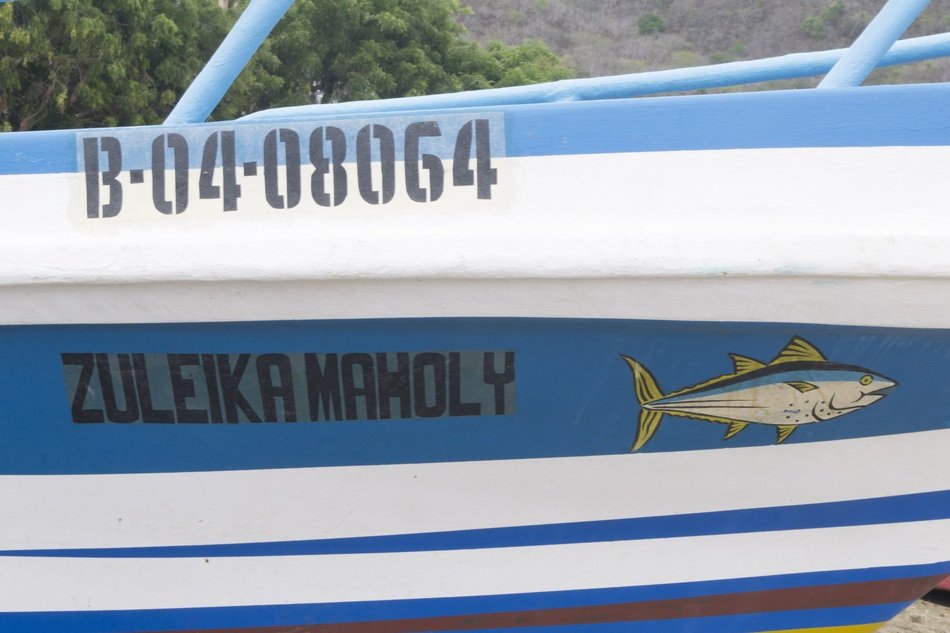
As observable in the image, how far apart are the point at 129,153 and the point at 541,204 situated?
0.69 metres

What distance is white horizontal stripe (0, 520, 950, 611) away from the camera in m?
1.87

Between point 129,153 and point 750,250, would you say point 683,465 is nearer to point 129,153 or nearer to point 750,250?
point 750,250

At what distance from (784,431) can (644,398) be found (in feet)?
0.92

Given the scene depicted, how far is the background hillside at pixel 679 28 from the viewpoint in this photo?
49.3 ft

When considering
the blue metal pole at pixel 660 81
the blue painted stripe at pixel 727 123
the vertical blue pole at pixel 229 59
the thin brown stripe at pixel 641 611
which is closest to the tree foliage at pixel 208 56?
the blue metal pole at pixel 660 81

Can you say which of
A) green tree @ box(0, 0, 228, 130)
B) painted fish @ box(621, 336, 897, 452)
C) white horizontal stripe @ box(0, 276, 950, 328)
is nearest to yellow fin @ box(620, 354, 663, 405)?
painted fish @ box(621, 336, 897, 452)

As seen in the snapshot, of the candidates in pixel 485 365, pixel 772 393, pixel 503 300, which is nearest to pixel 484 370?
pixel 485 365

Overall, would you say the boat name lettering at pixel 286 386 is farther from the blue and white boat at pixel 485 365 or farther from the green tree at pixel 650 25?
the green tree at pixel 650 25

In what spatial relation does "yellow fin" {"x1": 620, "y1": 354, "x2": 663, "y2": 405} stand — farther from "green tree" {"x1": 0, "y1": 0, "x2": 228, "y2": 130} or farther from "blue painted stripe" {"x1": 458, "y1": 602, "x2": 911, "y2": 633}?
"green tree" {"x1": 0, "y1": 0, "x2": 228, "y2": 130}

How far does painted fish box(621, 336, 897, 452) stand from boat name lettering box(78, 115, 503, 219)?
453mm

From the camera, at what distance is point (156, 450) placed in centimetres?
175

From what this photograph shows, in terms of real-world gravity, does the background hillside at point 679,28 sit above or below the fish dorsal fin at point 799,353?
above

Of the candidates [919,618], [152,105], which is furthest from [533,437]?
[152,105]

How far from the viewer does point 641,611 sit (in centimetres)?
193
